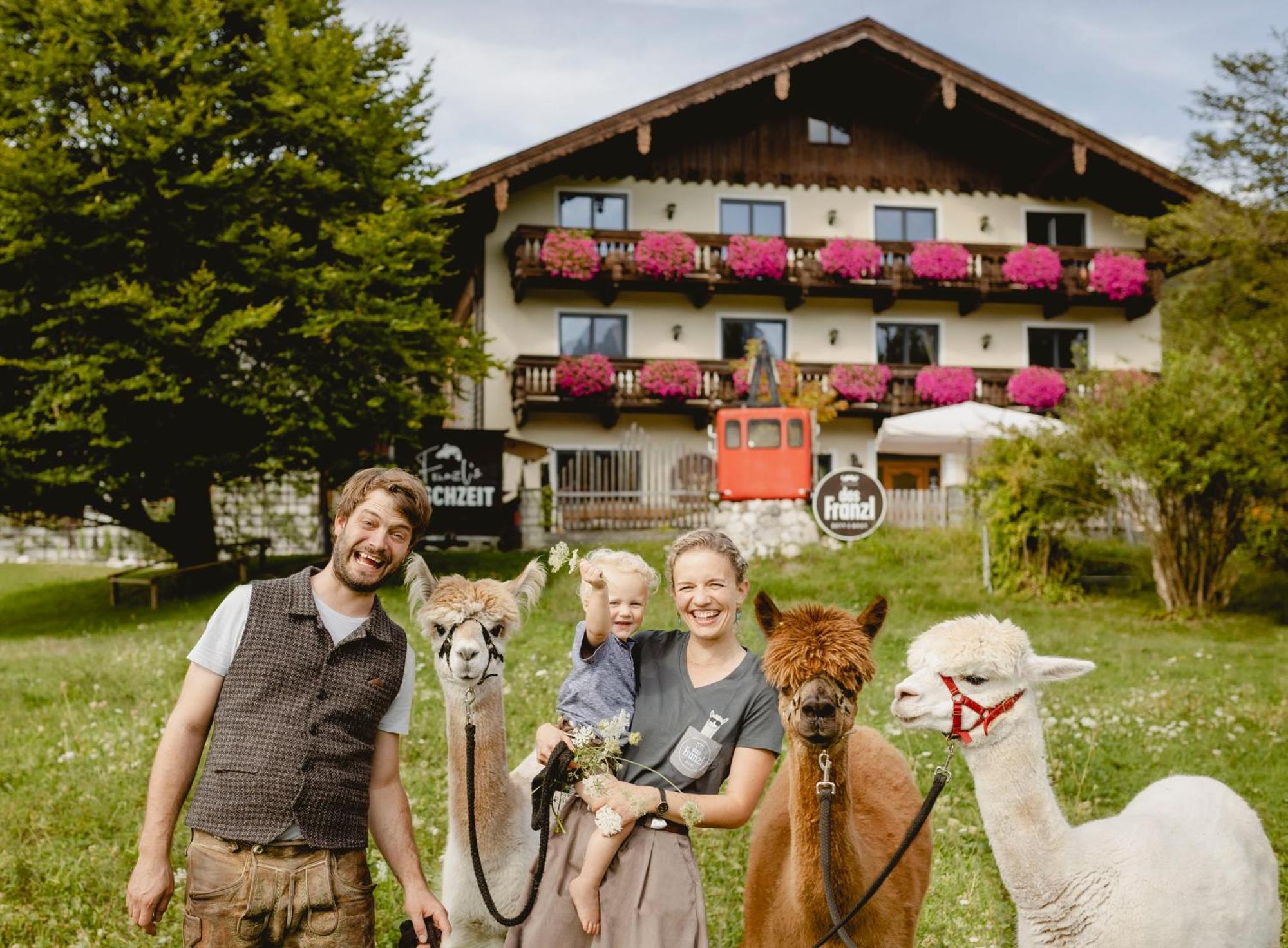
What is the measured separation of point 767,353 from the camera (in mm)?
18156

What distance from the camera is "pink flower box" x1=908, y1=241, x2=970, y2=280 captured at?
25594mm

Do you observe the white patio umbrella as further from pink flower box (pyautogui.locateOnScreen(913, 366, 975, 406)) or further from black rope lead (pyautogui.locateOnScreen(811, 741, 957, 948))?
black rope lead (pyautogui.locateOnScreen(811, 741, 957, 948))

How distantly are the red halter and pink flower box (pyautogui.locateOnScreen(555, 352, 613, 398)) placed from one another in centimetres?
2066

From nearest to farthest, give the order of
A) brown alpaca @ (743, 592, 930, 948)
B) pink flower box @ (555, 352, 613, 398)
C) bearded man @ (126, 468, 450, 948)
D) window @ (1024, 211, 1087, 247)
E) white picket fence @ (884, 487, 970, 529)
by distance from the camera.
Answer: bearded man @ (126, 468, 450, 948) < brown alpaca @ (743, 592, 930, 948) < white picket fence @ (884, 487, 970, 529) < pink flower box @ (555, 352, 613, 398) < window @ (1024, 211, 1087, 247)

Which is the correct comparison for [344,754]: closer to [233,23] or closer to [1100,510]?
[1100,510]

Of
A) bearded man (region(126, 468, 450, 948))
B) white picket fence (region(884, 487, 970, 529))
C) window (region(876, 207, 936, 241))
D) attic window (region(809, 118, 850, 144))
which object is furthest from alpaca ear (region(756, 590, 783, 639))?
attic window (region(809, 118, 850, 144))

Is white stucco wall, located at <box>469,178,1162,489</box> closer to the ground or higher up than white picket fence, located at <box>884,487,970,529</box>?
higher up

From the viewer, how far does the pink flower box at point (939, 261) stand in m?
25.6

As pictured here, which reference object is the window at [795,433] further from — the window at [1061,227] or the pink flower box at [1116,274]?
the window at [1061,227]

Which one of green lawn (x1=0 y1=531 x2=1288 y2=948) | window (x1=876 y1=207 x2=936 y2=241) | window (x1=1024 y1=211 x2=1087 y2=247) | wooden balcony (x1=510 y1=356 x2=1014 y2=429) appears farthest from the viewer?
window (x1=1024 y1=211 x2=1087 y2=247)

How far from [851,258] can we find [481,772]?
75.9ft

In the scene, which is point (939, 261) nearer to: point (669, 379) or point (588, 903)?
point (669, 379)

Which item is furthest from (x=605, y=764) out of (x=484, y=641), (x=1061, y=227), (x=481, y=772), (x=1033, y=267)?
(x=1061, y=227)

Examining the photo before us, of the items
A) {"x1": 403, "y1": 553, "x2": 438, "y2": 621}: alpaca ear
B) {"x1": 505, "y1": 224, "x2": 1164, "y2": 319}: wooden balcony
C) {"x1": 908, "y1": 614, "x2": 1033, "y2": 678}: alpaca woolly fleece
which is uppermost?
{"x1": 505, "y1": 224, "x2": 1164, "y2": 319}: wooden balcony
